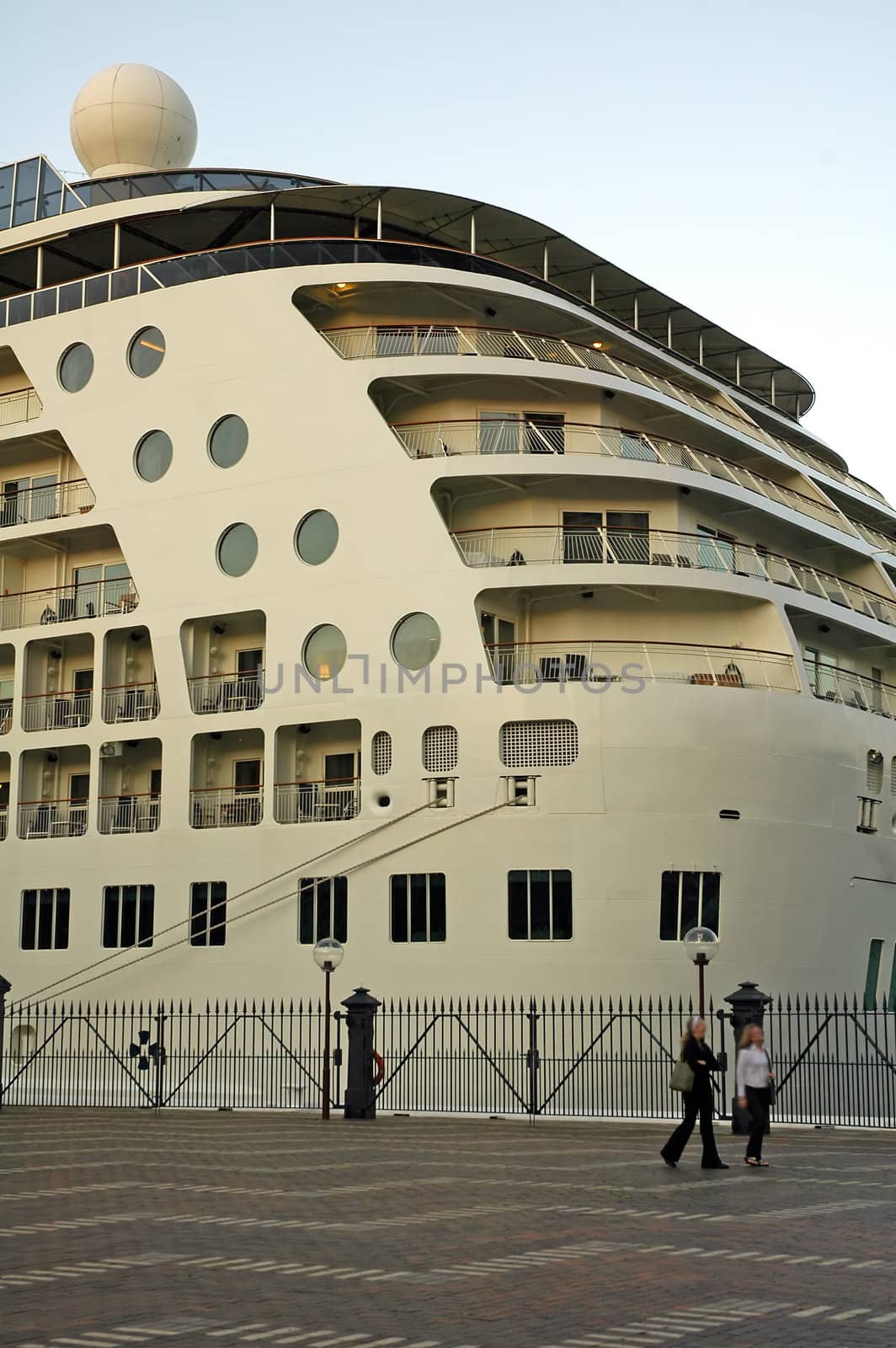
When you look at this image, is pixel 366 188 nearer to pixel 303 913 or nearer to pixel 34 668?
pixel 34 668

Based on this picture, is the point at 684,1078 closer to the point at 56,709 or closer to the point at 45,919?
the point at 45,919

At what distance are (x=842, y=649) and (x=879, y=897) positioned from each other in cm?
727

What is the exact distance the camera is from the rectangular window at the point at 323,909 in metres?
30.1

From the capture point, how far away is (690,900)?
2833cm

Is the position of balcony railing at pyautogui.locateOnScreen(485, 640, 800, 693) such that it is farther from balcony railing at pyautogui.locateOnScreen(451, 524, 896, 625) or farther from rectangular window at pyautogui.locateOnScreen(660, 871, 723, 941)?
rectangular window at pyautogui.locateOnScreen(660, 871, 723, 941)

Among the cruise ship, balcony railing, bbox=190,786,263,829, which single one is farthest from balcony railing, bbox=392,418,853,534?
balcony railing, bbox=190,786,263,829

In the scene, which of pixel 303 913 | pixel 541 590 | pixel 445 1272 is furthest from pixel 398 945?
pixel 445 1272

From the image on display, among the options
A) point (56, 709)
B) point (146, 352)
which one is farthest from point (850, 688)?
point (56, 709)

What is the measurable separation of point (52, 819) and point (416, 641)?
1009 centimetres

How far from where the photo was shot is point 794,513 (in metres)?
35.6

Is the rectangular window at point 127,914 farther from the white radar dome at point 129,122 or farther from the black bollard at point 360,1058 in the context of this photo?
the white radar dome at point 129,122

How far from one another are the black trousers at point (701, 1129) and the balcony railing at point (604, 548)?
47.2 ft

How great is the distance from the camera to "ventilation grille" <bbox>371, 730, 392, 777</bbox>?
30.1 m

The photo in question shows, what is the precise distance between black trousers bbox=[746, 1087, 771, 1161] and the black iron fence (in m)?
6.83
